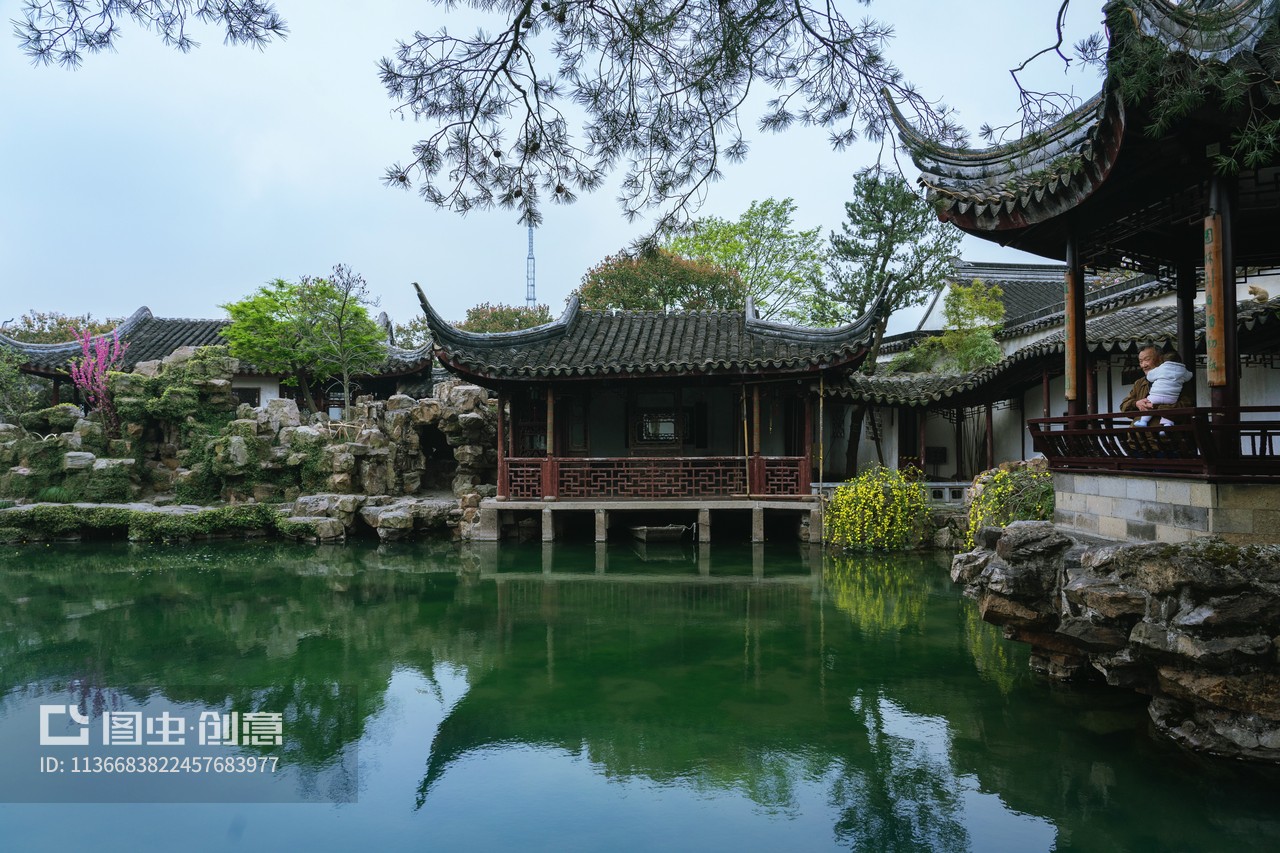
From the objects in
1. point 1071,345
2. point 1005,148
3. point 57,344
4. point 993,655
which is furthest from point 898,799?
point 57,344

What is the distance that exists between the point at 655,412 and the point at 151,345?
13.6 m

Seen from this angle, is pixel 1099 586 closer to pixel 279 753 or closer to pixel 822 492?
pixel 279 753

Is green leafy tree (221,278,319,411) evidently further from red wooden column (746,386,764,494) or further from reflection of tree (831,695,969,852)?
reflection of tree (831,695,969,852)

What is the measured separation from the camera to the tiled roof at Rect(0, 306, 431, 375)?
15.9 metres

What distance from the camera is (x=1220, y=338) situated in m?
3.76

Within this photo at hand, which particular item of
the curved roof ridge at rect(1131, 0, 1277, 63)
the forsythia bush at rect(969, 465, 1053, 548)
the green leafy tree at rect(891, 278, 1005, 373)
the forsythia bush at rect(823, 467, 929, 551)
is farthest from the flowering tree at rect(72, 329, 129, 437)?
the green leafy tree at rect(891, 278, 1005, 373)

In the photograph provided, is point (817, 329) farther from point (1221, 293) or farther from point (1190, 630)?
point (1190, 630)

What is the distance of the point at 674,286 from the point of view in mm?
20484

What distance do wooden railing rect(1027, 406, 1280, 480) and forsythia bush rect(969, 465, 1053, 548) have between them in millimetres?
1711

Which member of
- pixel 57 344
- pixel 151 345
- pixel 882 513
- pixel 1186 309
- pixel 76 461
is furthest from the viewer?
pixel 151 345

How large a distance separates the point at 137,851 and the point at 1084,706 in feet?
16.0

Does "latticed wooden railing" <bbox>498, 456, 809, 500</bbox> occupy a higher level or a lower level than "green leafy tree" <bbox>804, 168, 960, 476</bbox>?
lower

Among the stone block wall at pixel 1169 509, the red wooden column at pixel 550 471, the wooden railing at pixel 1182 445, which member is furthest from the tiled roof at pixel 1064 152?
the red wooden column at pixel 550 471

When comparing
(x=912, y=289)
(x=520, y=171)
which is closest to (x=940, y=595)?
(x=520, y=171)
